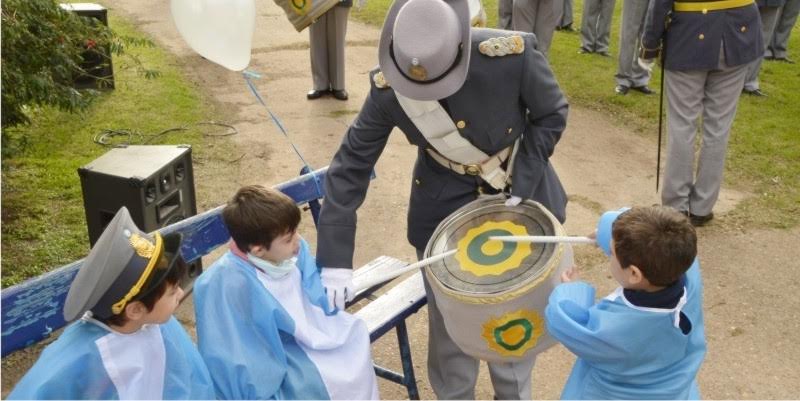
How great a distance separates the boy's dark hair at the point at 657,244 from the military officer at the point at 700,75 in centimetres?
298

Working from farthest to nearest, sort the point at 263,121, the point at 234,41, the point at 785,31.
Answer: the point at 785,31 → the point at 263,121 → the point at 234,41

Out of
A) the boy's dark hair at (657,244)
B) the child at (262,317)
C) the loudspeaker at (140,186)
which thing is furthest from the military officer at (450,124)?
the loudspeaker at (140,186)

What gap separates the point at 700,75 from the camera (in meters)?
5.26

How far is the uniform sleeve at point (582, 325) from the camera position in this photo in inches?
97.3

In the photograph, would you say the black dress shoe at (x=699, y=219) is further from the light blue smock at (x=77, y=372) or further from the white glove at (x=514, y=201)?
the light blue smock at (x=77, y=372)

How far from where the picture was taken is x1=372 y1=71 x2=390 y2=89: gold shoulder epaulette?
2.99m

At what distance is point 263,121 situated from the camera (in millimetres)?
7516

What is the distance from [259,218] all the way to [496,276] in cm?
76

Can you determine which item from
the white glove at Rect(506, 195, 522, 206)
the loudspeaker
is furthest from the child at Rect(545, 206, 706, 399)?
the loudspeaker

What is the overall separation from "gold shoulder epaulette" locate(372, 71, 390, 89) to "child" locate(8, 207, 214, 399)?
2.94ft

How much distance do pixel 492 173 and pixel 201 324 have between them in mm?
1096

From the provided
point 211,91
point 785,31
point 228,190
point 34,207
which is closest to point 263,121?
point 211,91

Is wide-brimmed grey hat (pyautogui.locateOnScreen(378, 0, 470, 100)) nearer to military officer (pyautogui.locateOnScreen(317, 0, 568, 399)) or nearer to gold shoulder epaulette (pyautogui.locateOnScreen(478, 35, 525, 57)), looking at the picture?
military officer (pyautogui.locateOnScreen(317, 0, 568, 399))

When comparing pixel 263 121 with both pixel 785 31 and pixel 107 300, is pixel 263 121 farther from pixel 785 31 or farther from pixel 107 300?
pixel 785 31
